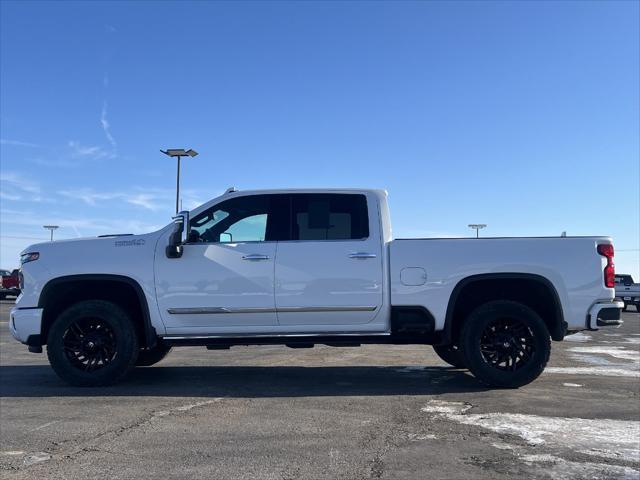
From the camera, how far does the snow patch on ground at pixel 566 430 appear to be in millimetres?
4410

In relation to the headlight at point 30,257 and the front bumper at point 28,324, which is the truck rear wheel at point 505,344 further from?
the headlight at point 30,257

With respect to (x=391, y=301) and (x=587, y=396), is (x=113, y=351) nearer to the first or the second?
(x=391, y=301)

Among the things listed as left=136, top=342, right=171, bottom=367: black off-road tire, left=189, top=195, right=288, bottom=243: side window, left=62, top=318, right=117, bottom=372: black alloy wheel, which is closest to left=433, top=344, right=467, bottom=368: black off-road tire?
left=189, top=195, right=288, bottom=243: side window

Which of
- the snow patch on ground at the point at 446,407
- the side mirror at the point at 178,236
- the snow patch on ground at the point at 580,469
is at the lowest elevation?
the snow patch on ground at the point at 580,469

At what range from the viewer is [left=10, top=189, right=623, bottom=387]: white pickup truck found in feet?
21.6

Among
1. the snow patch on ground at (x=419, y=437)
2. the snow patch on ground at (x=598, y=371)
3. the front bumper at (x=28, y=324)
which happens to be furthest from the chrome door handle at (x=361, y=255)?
the front bumper at (x=28, y=324)

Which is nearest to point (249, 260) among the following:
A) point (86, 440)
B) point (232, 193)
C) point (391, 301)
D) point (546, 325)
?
point (232, 193)

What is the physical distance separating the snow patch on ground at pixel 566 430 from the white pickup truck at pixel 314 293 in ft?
4.08

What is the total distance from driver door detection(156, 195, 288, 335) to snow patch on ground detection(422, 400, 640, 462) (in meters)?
2.19

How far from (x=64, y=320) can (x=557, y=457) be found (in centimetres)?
523

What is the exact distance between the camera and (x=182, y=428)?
4930 millimetres

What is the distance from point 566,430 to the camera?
4.90 metres

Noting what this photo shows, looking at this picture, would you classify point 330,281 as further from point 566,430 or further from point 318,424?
point 566,430

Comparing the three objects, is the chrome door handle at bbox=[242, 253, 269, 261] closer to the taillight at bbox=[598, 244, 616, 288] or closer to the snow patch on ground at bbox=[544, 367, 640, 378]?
the taillight at bbox=[598, 244, 616, 288]
